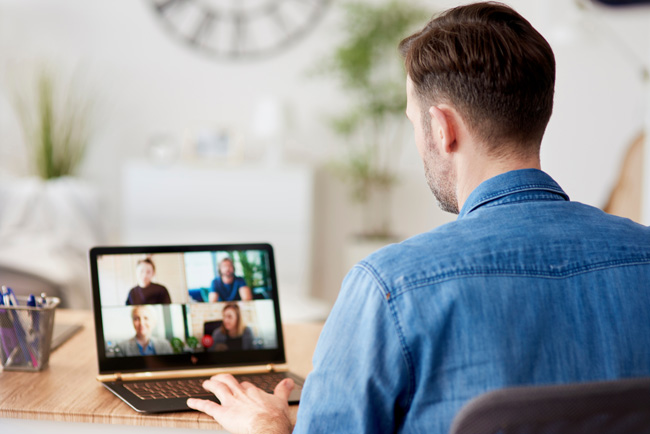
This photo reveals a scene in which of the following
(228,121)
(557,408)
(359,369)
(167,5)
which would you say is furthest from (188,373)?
(167,5)

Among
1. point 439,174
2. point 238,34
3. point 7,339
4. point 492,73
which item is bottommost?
point 7,339

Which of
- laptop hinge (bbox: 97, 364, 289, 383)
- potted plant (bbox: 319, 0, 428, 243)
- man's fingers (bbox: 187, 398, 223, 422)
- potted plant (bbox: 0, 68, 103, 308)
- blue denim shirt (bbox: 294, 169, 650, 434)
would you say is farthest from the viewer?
potted plant (bbox: 319, 0, 428, 243)

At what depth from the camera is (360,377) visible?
81 cm

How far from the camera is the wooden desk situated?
3.54 feet

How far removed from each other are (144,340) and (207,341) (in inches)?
4.4

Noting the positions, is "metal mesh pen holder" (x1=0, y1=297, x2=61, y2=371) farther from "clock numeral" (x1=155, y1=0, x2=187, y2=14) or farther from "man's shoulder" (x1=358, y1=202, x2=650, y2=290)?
"clock numeral" (x1=155, y1=0, x2=187, y2=14)

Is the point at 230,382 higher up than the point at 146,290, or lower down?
lower down

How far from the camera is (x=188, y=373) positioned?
1.26 metres

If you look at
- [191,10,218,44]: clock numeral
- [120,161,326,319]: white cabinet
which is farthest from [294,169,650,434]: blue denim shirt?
[191,10,218,44]: clock numeral

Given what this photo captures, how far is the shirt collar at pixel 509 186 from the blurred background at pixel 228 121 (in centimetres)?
305

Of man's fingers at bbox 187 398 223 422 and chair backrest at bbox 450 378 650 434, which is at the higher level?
chair backrest at bbox 450 378 650 434

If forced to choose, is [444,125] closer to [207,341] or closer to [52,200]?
[207,341]

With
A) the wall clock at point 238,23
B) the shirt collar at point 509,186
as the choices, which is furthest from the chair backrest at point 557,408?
the wall clock at point 238,23

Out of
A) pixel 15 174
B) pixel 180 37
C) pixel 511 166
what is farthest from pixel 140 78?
pixel 511 166
